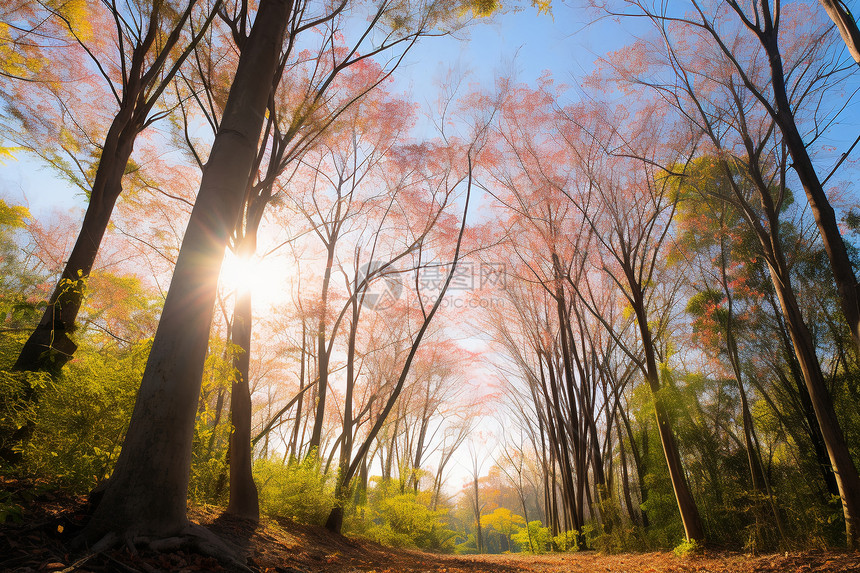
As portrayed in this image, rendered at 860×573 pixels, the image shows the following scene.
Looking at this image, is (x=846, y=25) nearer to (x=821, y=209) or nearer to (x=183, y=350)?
(x=821, y=209)

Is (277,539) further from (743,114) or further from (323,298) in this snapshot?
(743,114)

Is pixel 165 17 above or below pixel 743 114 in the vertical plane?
above

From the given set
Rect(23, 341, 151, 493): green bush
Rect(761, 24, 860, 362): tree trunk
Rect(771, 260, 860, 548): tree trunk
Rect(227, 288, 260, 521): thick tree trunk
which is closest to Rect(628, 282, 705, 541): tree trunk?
Rect(771, 260, 860, 548): tree trunk

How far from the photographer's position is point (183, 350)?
80.2 inches

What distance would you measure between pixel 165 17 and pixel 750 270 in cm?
1269

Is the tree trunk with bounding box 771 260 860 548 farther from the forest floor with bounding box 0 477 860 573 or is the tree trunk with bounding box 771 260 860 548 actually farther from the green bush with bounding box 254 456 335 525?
the green bush with bounding box 254 456 335 525

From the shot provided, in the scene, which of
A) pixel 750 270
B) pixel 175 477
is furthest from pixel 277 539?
pixel 750 270

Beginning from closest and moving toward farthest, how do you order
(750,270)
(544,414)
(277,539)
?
(277,539) < (750,270) < (544,414)

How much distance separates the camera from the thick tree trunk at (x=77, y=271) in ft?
10.4

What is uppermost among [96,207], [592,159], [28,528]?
Answer: [592,159]

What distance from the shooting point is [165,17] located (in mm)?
4980

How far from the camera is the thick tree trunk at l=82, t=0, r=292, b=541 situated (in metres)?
1.79

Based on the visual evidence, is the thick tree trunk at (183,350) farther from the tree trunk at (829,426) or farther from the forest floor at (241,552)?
the tree trunk at (829,426)

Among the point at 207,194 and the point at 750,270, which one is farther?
the point at 750,270
